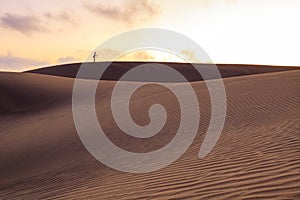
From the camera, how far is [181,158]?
6609 millimetres

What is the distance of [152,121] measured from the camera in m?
10.8

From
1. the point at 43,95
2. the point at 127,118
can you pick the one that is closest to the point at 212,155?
the point at 127,118

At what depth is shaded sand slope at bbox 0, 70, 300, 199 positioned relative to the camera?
4.66m

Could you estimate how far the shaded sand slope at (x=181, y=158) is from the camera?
15.3ft

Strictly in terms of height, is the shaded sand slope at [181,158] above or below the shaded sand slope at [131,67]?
below

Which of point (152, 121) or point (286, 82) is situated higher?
point (286, 82)

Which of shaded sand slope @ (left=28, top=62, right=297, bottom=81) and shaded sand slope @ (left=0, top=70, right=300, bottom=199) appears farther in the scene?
shaded sand slope @ (left=28, top=62, right=297, bottom=81)

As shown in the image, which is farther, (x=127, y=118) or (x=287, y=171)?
(x=127, y=118)

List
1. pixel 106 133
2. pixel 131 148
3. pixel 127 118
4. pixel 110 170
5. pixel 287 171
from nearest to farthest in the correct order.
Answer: pixel 287 171
pixel 110 170
pixel 131 148
pixel 106 133
pixel 127 118

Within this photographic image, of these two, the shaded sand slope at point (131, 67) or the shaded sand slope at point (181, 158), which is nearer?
the shaded sand slope at point (181, 158)

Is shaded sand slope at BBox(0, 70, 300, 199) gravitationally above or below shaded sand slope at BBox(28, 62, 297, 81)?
below

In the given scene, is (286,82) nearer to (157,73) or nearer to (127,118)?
(127,118)

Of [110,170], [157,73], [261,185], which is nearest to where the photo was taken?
[261,185]

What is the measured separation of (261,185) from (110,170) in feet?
11.9
